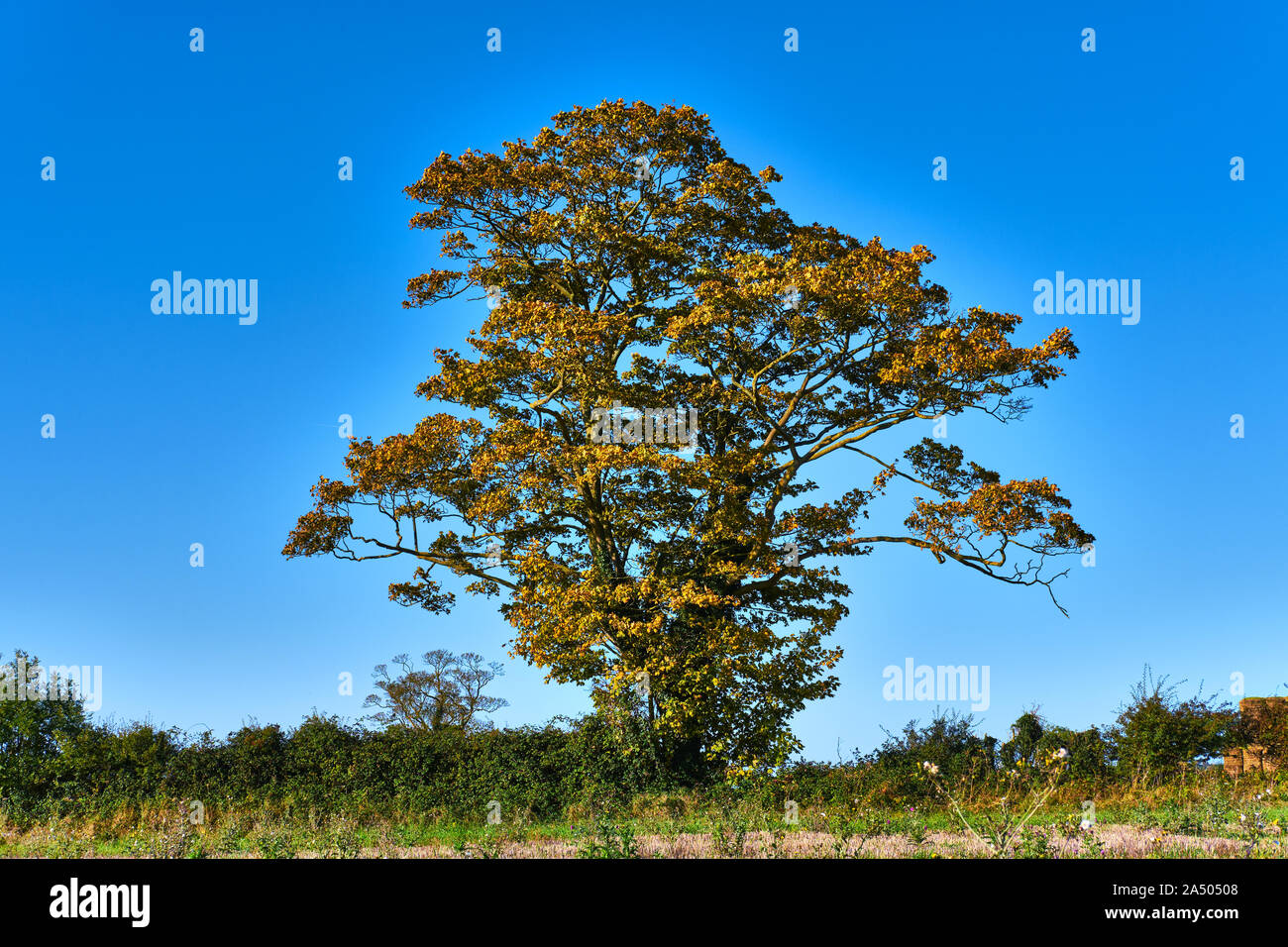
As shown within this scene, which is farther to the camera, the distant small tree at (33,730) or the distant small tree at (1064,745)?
the distant small tree at (33,730)

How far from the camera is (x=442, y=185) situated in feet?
73.8

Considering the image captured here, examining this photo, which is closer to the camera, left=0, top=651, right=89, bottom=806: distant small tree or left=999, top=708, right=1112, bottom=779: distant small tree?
left=999, top=708, right=1112, bottom=779: distant small tree

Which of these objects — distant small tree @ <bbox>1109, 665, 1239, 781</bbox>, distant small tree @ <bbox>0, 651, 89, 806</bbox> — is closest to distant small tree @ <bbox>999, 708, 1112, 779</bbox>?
distant small tree @ <bbox>1109, 665, 1239, 781</bbox>

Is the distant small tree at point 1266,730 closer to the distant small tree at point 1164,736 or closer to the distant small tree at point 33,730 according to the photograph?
the distant small tree at point 1164,736

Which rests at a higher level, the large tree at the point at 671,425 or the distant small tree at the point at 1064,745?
the large tree at the point at 671,425

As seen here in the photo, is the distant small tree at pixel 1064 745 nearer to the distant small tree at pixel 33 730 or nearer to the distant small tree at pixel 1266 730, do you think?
the distant small tree at pixel 1266 730

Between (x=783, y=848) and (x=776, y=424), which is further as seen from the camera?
(x=776, y=424)

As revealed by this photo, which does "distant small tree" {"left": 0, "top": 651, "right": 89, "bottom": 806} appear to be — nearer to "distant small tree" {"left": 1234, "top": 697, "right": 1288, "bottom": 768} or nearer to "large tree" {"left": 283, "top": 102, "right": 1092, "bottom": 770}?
"large tree" {"left": 283, "top": 102, "right": 1092, "bottom": 770}

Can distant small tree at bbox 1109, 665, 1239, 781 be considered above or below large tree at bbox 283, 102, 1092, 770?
below

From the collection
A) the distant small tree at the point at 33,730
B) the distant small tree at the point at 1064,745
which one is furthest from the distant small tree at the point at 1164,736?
the distant small tree at the point at 33,730
